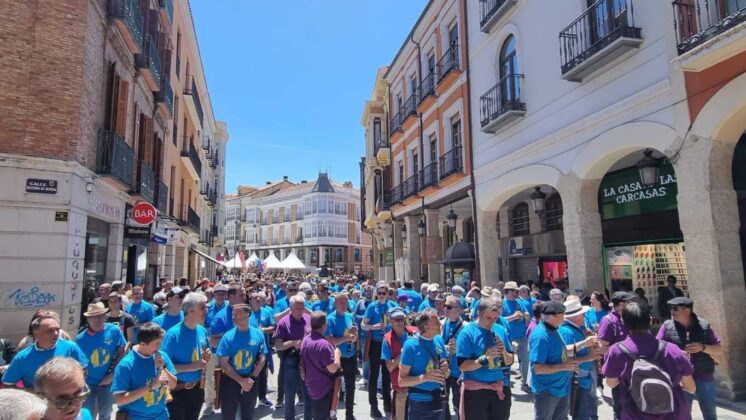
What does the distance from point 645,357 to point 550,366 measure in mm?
1097

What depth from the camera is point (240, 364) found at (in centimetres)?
538

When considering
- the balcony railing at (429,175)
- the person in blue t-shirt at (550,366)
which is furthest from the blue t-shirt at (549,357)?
the balcony railing at (429,175)

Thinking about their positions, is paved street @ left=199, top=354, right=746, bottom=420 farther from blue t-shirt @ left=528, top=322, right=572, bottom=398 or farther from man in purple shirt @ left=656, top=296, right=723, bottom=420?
blue t-shirt @ left=528, top=322, right=572, bottom=398

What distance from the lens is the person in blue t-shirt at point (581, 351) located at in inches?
200

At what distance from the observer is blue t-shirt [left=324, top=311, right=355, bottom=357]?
699 cm

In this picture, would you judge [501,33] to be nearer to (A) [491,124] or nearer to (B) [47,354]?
(A) [491,124]

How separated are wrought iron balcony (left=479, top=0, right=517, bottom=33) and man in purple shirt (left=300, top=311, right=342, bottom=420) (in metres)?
11.0

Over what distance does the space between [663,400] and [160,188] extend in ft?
56.0

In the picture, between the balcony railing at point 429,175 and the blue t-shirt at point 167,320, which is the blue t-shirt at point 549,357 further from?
the balcony railing at point 429,175

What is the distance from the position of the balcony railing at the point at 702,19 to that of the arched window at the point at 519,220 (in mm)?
9104

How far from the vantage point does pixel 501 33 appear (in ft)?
44.6

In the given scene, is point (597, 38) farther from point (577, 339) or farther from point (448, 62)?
point (448, 62)

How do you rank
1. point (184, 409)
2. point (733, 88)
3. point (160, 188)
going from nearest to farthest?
point (184, 409) → point (733, 88) → point (160, 188)

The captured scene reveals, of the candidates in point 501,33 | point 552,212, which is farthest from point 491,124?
point 552,212
